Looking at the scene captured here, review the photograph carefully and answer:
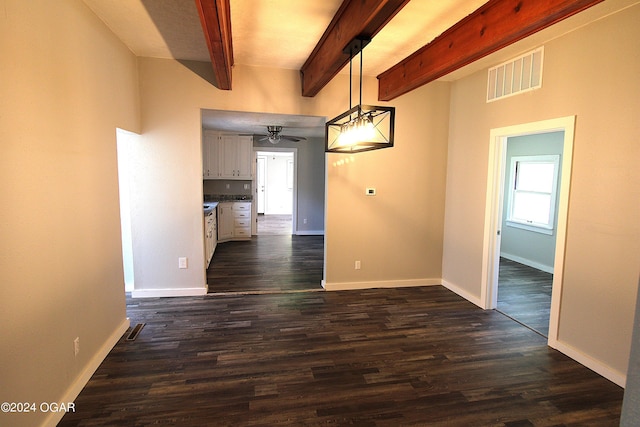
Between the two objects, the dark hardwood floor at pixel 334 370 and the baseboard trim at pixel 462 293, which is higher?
the baseboard trim at pixel 462 293

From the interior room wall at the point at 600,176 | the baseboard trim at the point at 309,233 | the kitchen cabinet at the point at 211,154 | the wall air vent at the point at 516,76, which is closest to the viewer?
the interior room wall at the point at 600,176

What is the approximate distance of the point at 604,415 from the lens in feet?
7.06

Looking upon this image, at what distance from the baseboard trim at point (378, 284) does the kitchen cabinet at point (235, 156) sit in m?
4.31

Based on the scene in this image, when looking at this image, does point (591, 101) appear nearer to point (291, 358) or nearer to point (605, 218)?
point (605, 218)

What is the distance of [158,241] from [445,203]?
3.79 metres

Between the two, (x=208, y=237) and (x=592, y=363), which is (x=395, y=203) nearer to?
(x=592, y=363)

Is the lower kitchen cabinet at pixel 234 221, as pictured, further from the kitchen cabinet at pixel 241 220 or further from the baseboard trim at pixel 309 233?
the baseboard trim at pixel 309 233

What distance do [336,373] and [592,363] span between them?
6.77 feet

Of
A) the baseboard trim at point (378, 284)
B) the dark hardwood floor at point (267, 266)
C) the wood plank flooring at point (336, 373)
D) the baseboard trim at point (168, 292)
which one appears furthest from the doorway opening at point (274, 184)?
the wood plank flooring at point (336, 373)

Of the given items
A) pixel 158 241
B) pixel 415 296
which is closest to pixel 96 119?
pixel 158 241

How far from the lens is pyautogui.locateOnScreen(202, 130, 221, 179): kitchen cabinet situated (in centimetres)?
755

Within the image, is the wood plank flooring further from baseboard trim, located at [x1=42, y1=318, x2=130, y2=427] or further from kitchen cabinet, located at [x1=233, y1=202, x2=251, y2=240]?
kitchen cabinet, located at [x1=233, y1=202, x2=251, y2=240]

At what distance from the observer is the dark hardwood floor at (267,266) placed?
455 cm

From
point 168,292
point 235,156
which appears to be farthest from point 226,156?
point 168,292
